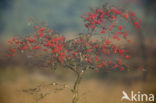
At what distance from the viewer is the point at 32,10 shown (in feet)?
7.10

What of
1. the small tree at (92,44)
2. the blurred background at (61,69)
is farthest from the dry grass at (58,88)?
the small tree at (92,44)

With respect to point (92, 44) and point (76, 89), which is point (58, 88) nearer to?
point (76, 89)

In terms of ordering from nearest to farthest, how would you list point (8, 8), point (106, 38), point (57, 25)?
1. point (106, 38)
2. point (57, 25)
3. point (8, 8)

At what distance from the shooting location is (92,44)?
1.92m

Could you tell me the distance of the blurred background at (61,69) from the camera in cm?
199

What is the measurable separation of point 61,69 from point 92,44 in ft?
1.37

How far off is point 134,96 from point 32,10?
1404 mm

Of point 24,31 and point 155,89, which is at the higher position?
point 24,31

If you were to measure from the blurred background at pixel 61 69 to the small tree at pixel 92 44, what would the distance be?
0.28 ft

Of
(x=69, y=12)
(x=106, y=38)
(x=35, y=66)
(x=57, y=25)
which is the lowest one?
(x=35, y=66)

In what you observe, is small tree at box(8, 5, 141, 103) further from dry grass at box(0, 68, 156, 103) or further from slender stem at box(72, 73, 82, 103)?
dry grass at box(0, 68, 156, 103)

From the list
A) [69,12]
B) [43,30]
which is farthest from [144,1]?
[43,30]

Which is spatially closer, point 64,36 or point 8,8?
point 64,36

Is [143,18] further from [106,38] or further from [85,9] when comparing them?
[85,9]
